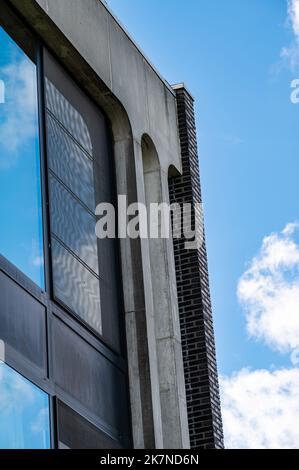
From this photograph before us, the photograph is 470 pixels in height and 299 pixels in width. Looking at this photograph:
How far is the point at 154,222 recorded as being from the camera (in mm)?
18109

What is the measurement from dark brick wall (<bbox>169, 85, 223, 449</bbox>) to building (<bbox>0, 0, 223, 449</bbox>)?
0.02 m

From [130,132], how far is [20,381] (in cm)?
566

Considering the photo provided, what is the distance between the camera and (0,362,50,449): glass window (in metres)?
12.6

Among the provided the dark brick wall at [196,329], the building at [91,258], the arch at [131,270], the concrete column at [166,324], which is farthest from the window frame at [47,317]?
the dark brick wall at [196,329]

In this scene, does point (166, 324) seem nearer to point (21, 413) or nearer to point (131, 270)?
point (131, 270)

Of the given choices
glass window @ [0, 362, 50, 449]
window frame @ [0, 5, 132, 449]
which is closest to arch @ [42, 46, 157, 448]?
window frame @ [0, 5, 132, 449]

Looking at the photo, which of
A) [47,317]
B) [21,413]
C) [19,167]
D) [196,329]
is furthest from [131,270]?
[21,413]

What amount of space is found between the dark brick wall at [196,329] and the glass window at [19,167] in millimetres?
4078

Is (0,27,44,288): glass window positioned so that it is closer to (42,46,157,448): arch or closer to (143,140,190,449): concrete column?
(42,46,157,448): arch

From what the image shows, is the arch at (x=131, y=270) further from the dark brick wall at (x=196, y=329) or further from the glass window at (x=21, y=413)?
the glass window at (x=21, y=413)

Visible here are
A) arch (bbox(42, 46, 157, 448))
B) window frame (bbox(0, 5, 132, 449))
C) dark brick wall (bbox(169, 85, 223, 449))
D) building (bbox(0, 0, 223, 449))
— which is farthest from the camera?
dark brick wall (bbox(169, 85, 223, 449))
